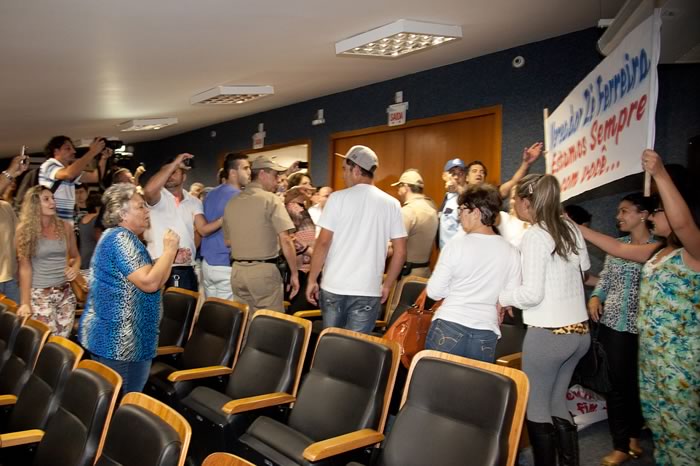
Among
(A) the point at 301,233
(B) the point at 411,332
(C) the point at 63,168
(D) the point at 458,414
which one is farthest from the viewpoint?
(A) the point at 301,233

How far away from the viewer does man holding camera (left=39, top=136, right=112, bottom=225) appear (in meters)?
4.20

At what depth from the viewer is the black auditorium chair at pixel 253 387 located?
7.93 feet

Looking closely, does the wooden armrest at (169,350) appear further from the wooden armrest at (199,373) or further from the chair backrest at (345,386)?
the chair backrest at (345,386)

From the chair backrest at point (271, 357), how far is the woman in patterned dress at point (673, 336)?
1506 mm

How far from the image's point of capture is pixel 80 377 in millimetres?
1974

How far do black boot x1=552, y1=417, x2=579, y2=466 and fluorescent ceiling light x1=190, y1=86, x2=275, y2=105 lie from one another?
4.79 metres

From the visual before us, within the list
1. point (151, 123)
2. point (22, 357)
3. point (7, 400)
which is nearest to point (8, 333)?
point (22, 357)

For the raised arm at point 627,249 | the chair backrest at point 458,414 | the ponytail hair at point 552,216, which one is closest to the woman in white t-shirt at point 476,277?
the ponytail hair at point 552,216

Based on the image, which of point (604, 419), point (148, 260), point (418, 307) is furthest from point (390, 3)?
point (604, 419)

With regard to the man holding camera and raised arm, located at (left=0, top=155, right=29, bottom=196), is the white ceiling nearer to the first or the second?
the man holding camera

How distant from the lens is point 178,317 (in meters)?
3.66

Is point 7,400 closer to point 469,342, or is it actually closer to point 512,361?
point 469,342

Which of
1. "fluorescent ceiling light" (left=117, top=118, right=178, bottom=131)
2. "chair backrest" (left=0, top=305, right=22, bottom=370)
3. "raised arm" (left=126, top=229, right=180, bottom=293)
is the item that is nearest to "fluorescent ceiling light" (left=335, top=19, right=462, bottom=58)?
"raised arm" (left=126, top=229, right=180, bottom=293)

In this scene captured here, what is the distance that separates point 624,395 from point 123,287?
2.57m
